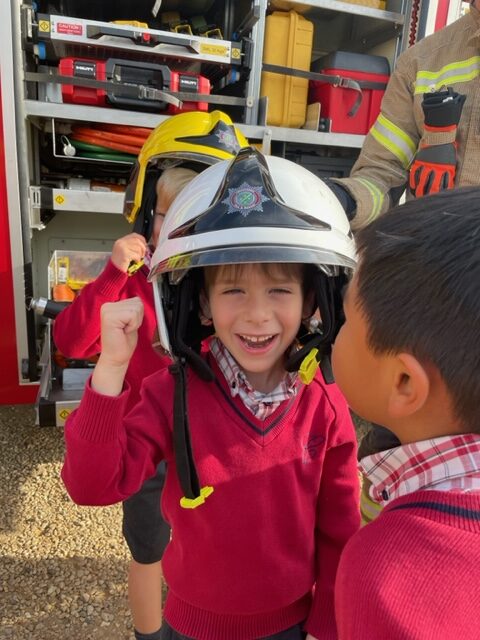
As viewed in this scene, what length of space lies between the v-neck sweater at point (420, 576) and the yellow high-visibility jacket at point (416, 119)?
1.52 m

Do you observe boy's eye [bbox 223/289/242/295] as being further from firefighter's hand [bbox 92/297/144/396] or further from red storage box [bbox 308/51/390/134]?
red storage box [bbox 308/51/390/134]

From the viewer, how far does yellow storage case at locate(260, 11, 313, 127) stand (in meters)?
3.44

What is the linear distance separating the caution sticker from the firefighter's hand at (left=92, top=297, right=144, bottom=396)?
7.93 feet

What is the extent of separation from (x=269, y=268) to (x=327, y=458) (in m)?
0.46

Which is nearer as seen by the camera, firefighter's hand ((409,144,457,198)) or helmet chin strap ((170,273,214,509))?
helmet chin strap ((170,273,214,509))

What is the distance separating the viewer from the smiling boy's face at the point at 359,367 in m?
0.86

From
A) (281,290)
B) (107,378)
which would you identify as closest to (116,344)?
(107,378)

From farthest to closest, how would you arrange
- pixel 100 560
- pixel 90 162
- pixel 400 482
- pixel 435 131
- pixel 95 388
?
1. pixel 90 162
2. pixel 100 560
3. pixel 435 131
4. pixel 95 388
5. pixel 400 482

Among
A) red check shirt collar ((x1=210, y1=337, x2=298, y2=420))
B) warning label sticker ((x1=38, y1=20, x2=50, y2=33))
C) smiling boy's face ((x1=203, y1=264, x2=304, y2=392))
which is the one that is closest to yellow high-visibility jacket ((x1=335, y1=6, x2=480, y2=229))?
smiling boy's face ((x1=203, y1=264, x2=304, y2=392))

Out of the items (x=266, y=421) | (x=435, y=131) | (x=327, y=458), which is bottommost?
(x=327, y=458)

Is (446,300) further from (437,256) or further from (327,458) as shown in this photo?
(327,458)

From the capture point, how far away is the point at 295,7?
3514mm

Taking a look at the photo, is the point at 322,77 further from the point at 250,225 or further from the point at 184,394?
the point at 184,394

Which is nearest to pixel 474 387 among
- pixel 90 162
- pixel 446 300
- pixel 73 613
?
pixel 446 300
